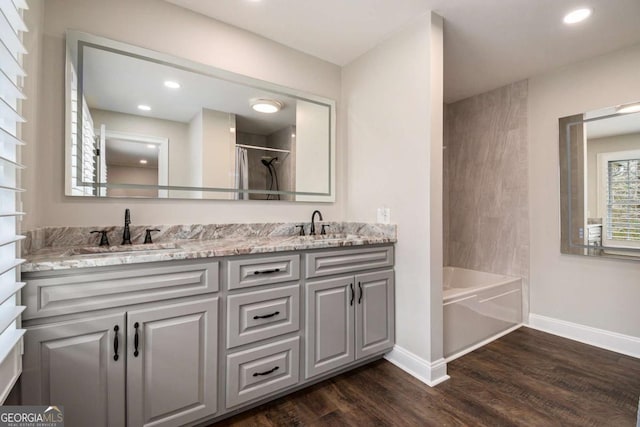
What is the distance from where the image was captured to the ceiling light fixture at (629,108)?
2287mm

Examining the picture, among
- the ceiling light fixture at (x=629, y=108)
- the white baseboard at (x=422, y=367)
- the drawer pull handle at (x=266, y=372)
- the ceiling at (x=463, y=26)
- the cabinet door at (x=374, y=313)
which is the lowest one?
the white baseboard at (x=422, y=367)

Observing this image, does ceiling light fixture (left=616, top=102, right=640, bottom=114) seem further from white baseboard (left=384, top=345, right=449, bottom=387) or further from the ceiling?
white baseboard (left=384, top=345, right=449, bottom=387)

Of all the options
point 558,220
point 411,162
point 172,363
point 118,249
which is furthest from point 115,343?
point 558,220

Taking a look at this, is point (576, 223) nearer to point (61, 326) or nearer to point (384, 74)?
point (384, 74)

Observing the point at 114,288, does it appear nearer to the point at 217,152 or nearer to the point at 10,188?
the point at 10,188

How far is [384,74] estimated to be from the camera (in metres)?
2.29

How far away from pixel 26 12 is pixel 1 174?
0.80m

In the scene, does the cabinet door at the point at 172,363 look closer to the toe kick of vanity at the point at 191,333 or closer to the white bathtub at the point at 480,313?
the toe kick of vanity at the point at 191,333

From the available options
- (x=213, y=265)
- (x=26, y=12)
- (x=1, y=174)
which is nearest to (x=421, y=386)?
(x=213, y=265)

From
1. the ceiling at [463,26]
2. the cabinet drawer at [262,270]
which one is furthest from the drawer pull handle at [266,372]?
the ceiling at [463,26]

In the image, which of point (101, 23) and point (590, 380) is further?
point (590, 380)

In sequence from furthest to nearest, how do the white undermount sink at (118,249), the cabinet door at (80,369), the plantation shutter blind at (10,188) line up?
1. the white undermount sink at (118,249)
2. the cabinet door at (80,369)
3. the plantation shutter blind at (10,188)

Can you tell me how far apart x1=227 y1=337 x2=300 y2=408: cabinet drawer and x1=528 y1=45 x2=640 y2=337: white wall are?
2514mm

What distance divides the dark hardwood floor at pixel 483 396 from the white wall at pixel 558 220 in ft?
1.28
